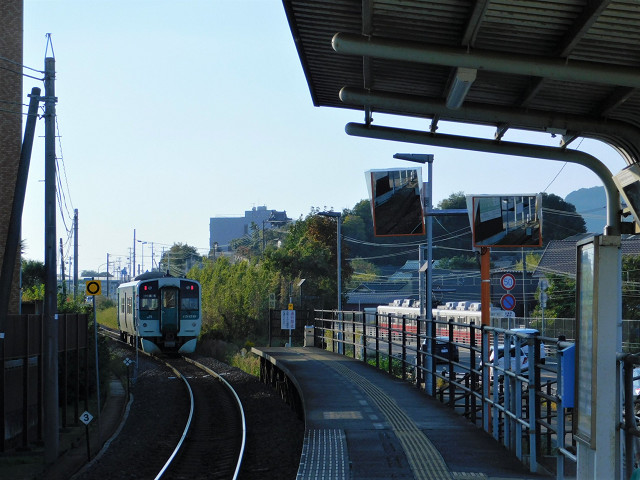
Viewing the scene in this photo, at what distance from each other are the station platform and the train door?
17.0m

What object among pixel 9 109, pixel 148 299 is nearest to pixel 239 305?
pixel 148 299

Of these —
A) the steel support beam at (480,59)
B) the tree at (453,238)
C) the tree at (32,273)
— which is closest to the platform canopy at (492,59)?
the steel support beam at (480,59)

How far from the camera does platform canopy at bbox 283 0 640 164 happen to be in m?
5.06

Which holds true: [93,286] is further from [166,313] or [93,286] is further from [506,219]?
[166,313]

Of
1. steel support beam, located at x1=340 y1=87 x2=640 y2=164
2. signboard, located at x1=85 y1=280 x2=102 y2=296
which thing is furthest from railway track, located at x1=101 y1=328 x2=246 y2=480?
steel support beam, located at x1=340 y1=87 x2=640 y2=164

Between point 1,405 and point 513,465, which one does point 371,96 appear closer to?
point 513,465

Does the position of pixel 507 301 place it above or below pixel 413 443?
above

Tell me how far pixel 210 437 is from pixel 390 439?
7362mm

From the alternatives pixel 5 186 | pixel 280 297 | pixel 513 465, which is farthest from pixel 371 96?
pixel 280 297

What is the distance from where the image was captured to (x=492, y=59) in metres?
5.31

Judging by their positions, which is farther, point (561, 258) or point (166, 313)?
point (561, 258)

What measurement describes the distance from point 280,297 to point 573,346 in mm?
37983

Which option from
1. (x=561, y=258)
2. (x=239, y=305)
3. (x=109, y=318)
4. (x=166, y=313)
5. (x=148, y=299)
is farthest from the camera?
(x=109, y=318)

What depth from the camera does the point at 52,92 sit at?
15.7 meters
